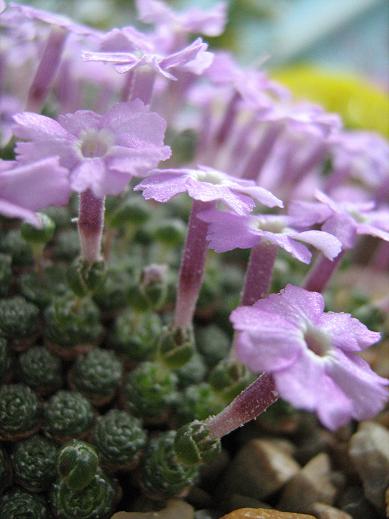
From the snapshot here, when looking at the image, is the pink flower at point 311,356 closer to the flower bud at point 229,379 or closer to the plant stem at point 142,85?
the flower bud at point 229,379

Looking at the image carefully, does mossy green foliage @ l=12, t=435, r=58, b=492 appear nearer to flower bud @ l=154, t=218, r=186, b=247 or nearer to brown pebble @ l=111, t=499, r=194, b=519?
brown pebble @ l=111, t=499, r=194, b=519

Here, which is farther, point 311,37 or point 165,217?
point 311,37

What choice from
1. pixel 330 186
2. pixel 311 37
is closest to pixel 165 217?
pixel 330 186

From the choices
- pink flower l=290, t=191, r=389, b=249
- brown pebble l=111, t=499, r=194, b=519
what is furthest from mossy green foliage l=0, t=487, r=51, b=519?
pink flower l=290, t=191, r=389, b=249

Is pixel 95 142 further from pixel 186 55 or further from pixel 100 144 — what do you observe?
pixel 186 55

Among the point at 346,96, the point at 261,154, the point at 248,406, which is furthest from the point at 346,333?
the point at 346,96

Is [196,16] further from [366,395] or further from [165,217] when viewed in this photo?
[366,395]
